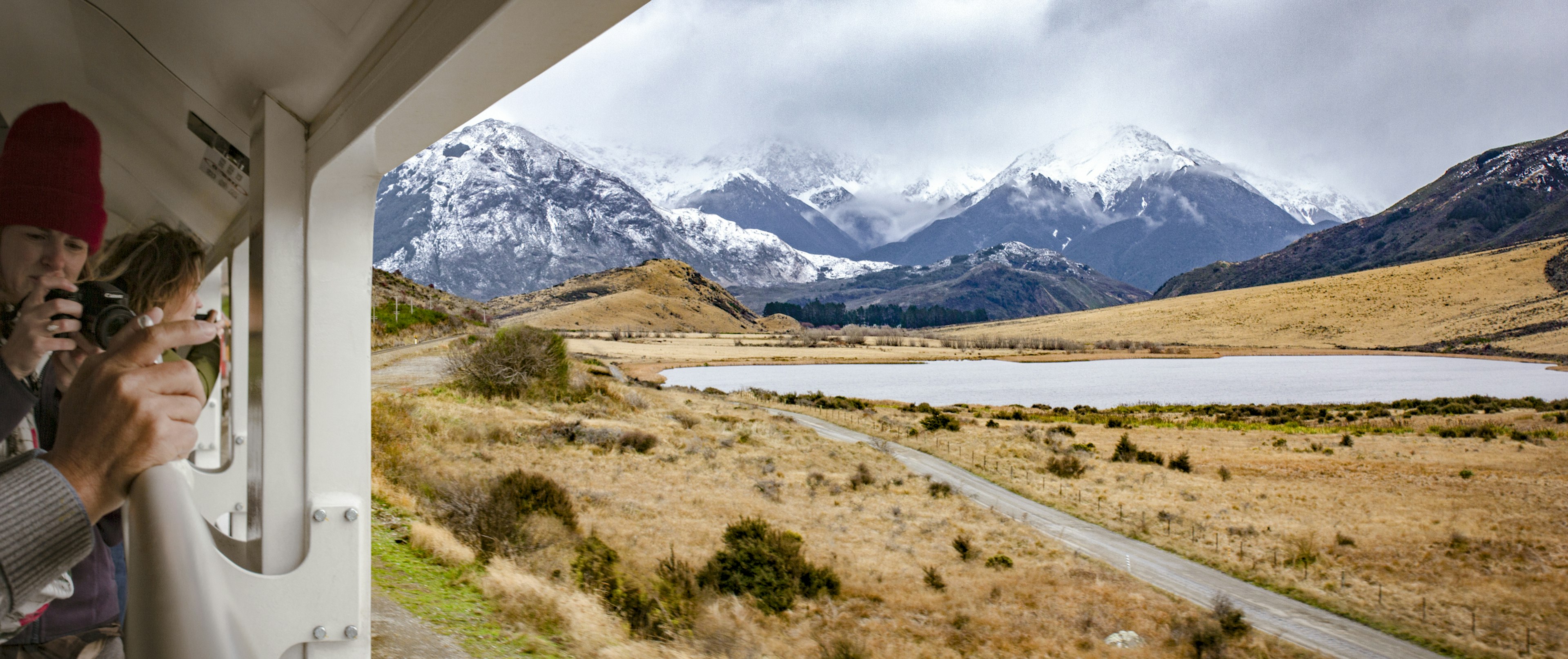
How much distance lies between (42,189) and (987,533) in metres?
20.5

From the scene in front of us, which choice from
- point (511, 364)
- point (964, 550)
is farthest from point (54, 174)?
point (511, 364)

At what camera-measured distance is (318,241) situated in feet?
7.25

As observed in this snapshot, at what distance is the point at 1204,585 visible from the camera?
18.1m

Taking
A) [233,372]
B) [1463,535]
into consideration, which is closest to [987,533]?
[1463,535]

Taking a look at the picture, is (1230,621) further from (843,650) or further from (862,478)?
(862,478)

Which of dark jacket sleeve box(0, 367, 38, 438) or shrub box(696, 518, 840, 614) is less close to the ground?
dark jacket sleeve box(0, 367, 38, 438)

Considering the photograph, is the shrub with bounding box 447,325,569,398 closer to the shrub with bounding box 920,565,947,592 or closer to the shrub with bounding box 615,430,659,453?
the shrub with bounding box 615,430,659,453

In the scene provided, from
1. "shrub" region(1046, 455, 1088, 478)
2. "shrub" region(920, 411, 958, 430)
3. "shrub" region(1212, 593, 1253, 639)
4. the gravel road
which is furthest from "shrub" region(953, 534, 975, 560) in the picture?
"shrub" region(920, 411, 958, 430)

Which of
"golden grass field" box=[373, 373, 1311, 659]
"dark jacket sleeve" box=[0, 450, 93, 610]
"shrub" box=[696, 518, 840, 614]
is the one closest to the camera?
"dark jacket sleeve" box=[0, 450, 93, 610]

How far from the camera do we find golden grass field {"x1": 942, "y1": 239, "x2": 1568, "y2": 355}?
313 ft

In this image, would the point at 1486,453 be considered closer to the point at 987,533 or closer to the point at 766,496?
the point at 987,533

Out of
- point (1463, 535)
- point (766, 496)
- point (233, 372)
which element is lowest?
point (1463, 535)

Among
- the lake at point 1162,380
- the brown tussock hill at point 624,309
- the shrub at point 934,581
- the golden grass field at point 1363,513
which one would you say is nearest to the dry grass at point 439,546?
the shrub at point 934,581

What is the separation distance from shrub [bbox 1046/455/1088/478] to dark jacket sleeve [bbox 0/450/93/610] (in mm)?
31072
